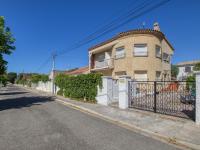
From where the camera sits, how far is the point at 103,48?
2739 cm

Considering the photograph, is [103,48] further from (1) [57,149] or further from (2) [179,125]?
(1) [57,149]

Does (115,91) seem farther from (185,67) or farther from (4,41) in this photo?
(185,67)

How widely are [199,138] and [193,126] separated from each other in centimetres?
144

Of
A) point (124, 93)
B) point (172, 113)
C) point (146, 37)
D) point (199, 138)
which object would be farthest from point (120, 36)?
point (199, 138)

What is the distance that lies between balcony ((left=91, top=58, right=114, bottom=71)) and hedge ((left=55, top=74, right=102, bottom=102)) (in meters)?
6.00

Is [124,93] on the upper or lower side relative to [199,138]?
upper

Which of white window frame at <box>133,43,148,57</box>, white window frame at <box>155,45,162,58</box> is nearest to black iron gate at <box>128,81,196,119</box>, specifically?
white window frame at <box>133,43,148,57</box>

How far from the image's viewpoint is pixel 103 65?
90.4 feet

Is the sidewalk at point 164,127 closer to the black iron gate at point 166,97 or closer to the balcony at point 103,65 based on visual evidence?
the black iron gate at point 166,97

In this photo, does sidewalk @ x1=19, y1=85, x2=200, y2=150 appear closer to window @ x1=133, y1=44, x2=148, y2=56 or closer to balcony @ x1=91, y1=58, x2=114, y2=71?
window @ x1=133, y1=44, x2=148, y2=56

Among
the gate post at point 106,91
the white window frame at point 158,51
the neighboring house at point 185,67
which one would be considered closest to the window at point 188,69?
the neighboring house at point 185,67

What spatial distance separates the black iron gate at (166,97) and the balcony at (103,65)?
1275 centimetres

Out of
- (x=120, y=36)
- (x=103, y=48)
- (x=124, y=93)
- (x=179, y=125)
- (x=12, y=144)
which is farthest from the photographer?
(x=103, y=48)

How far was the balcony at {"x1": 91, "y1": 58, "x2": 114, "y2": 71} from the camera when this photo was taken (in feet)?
84.0
